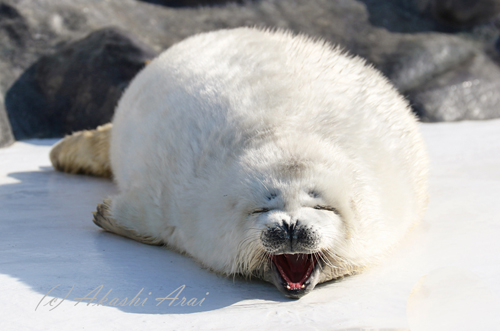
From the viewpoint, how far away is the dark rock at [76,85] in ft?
18.3

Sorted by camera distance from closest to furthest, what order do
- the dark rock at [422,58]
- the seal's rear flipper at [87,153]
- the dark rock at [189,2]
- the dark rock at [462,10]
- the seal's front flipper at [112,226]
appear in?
the seal's front flipper at [112,226] → the seal's rear flipper at [87,153] → the dark rock at [422,58] → the dark rock at [189,2] → the dark rock at [462,10]

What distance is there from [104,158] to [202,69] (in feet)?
4.93

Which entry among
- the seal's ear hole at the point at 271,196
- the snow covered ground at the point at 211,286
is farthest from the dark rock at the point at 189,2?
the seal's ear hole at the point at 271,196

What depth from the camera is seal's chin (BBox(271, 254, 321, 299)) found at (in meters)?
1.96

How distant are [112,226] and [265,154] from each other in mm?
930

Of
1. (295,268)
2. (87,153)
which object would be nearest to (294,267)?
(295,268)

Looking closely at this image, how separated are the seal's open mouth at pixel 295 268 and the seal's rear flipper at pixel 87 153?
214cm

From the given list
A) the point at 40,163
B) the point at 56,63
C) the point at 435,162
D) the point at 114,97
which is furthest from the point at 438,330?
the point at 56,63

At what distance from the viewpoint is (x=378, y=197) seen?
7.01ft

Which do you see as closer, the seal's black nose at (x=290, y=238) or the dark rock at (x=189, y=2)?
the seal's black nose at (x=290, y=238)

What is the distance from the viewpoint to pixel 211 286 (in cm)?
205

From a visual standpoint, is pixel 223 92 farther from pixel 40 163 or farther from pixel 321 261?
pixel 40 163

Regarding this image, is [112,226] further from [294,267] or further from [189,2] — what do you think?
[189,2]

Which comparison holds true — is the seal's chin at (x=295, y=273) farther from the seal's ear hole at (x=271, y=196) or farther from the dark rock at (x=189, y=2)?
the dark rock at (x=189, y=2)
